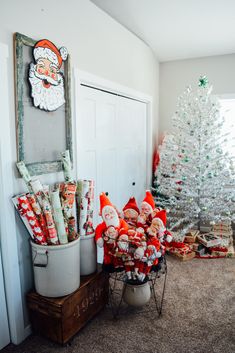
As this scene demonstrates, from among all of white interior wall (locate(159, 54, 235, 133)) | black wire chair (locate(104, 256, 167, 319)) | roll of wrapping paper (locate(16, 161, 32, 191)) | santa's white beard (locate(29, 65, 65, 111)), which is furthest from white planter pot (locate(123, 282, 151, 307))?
white interior wall (locate(159, 54, 235, 133))

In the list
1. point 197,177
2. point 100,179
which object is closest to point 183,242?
point 197,177

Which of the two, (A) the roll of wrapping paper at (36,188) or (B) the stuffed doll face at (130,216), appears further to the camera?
(B) the stuffed doll face at (130,216)

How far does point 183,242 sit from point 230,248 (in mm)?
553

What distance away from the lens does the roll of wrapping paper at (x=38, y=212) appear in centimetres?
169

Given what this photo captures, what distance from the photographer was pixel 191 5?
2332 millimetres

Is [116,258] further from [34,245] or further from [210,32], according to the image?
[210,32]

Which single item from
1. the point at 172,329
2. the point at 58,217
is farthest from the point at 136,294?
the point at 58,217

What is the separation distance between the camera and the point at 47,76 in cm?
184

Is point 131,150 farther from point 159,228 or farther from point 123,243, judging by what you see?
point 123,243

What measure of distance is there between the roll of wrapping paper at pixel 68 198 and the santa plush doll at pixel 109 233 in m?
0.22

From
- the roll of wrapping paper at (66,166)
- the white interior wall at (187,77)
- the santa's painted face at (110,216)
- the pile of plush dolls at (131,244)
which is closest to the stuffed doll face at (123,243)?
the pile of plush dolls at (131,244)

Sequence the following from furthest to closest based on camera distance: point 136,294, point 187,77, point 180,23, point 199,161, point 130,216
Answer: point 187,77, point 199,161, point 180,23, point 130,216, point 136,294

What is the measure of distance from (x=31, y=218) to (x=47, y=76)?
3.03 feet

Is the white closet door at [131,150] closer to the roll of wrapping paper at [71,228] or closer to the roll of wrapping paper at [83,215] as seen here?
the roll of wrapping paper at [83,215]
